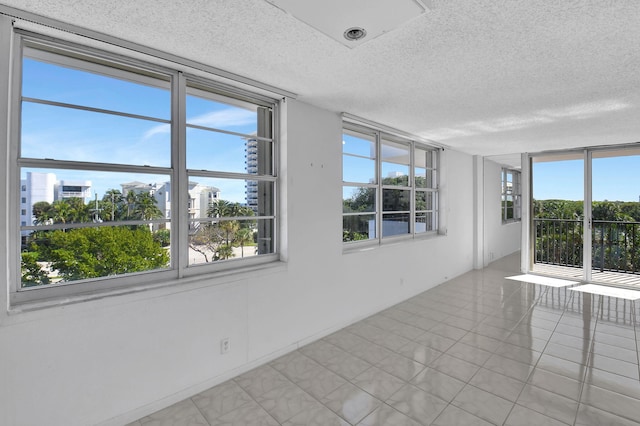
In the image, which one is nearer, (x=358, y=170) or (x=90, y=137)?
(x=90, y=137)

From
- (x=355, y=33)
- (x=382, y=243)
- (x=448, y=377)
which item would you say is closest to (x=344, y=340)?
(x=448, y=377)

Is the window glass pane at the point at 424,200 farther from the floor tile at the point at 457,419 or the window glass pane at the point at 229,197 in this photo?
the floor tile at the point at 457,419

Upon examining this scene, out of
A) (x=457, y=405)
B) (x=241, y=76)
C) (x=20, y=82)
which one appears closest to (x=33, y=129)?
(x=20, y=82)

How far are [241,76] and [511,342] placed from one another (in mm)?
3662

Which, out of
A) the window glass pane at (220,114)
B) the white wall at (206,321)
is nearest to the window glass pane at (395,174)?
the white wall at (206,321)

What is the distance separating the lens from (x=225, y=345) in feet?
8.07

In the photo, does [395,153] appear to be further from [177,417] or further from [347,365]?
[177,417]

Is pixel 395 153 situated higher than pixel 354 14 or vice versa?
pixel 354 14

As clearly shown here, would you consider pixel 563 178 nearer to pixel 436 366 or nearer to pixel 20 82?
pixel 436 366

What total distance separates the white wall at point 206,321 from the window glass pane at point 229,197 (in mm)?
238

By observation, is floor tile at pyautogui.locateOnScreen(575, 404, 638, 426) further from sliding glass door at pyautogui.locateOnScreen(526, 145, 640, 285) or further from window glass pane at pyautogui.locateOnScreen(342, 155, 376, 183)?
sliding glass door at pyautogui.locateOnScreen(526, 145, 640, 285)

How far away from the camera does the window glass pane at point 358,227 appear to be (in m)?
3.80

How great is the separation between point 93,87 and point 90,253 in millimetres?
1125

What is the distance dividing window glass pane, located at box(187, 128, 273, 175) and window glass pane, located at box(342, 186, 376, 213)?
1.15m
